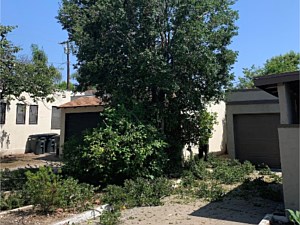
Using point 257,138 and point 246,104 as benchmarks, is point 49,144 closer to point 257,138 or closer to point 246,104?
point 246,104

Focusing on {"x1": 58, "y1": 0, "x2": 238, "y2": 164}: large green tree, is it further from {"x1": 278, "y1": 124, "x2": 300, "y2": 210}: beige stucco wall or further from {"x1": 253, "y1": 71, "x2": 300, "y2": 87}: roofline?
{"x1": 278, "y1": 124, "x2": 300, "y2": 210}: beige stucco wall

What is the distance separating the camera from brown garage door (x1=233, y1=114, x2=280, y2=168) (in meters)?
13.6

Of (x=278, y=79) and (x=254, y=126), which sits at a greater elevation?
(x=278, y=79)

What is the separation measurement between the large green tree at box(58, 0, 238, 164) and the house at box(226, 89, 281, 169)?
11.6 feet

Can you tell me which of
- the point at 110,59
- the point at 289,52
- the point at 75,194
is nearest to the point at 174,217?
the point at 75,194

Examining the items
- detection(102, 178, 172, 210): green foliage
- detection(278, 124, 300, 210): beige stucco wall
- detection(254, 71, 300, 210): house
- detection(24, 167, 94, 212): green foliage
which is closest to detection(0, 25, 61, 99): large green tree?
detection(24, 167, 94, 212): green foliage

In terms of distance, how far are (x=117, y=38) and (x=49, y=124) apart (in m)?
13.5

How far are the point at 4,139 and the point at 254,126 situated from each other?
15.1m

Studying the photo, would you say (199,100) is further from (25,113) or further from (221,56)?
(25,113)

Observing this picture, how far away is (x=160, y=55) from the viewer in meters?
9.80

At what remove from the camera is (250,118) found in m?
14.1

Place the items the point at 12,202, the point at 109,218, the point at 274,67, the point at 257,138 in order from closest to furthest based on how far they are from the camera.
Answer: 1. the point at 109,218
2. the point at 12,202
3. the point at 257,138
4. the point at 274,67

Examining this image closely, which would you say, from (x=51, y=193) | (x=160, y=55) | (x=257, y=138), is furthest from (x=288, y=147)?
(x=257, y=138)

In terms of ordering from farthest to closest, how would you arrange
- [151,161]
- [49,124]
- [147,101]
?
[49,124] < [147,101] < [151,161]
